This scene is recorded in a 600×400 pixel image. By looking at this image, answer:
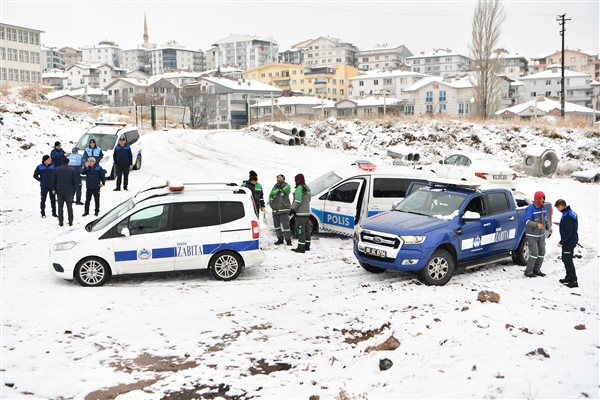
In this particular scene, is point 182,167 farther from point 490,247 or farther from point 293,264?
point 490,247

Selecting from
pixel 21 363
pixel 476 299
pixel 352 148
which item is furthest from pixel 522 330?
pixel 352 148

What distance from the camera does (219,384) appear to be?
6.71 m

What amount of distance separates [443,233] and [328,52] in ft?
480

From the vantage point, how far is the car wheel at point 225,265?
1087 centimetres

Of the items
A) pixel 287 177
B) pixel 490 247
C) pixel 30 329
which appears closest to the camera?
pixel 30 329

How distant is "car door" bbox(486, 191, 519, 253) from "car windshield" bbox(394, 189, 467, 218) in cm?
81

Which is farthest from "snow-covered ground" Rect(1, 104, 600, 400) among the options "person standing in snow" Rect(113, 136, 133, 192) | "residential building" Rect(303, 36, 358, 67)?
"residential building" Rect(303, 36, 358, 67)

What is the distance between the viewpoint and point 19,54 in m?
87.2

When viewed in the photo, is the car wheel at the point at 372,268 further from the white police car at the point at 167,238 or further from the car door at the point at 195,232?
the car door at the point at 195,232

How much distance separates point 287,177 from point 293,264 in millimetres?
11162

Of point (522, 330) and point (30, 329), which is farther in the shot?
point (30, 329)

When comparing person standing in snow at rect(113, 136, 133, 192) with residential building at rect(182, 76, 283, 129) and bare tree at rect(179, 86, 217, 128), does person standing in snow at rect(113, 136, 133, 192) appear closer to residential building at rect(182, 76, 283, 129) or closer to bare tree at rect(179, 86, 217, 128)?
bare tree at rect(179, 86, 217, 128)

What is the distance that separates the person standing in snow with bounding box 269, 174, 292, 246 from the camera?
43.2 feet

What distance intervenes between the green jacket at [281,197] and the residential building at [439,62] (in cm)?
13789
